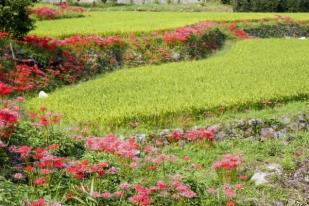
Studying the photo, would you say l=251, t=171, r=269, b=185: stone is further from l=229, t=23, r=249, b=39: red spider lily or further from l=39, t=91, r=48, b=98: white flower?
l=229, t=23, r=249, b=39: red spider lily

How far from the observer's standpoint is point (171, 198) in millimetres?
8125

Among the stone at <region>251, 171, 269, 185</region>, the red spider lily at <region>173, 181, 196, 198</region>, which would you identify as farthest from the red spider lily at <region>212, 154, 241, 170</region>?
the red spider lily at <region>173, 181, 196, 198</region>

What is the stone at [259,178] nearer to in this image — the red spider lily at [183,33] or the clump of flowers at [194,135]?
the clump of flowers at [194,135]

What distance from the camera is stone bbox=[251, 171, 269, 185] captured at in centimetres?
945

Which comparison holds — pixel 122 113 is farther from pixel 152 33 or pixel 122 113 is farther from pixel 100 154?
pixel 152 33

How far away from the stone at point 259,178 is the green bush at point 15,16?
10837 mm

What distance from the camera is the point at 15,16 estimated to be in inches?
706

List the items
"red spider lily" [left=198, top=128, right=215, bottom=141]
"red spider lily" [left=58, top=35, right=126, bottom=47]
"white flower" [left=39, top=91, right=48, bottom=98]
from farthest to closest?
"red spider lily" [left=58, top=35, right=126, bottom=47]
"white flower" [left=39, top=91, right=48, bottom=98]
"red spider lily" [left=198, top=128, right=215, bottom=141]

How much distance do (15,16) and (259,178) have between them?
37.2ft

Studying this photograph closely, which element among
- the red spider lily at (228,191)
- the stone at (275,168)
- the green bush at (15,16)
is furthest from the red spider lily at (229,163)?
the green bush at (15,16)

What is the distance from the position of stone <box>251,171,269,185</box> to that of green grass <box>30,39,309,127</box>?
3179 millimetres

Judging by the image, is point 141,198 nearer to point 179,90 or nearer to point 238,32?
point 179,90

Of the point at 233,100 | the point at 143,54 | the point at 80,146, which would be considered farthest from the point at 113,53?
the point at 80,146

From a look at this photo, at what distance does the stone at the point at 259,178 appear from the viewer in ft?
31.0
